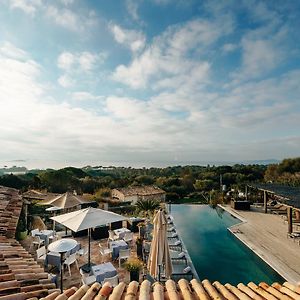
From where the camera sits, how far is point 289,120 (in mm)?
23641

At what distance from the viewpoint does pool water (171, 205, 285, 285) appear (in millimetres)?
8281

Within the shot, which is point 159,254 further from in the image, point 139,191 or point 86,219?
point 139,191

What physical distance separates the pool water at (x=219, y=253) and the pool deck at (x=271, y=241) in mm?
279

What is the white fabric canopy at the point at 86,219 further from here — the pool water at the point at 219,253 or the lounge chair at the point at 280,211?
the lounge chair at the point at 280,211

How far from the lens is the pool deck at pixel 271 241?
28.6ft

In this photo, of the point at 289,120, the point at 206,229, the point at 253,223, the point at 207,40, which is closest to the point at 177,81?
the point at 207,40

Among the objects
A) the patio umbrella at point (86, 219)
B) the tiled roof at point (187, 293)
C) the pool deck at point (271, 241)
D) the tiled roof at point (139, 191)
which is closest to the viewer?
the tiled roof at point (187, 293)

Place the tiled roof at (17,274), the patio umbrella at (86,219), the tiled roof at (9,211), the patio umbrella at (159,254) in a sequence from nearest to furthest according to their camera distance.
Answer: the tiled roof at (17,274)
the tiled roof at (9,211)
the patio umbrella at (159,254)
the patio umbrella at (86,219)

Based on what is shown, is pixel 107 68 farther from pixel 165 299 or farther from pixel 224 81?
pixel 165 299

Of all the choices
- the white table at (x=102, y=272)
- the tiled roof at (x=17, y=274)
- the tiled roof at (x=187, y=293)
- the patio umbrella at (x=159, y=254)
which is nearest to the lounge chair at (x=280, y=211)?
the patio umbrella at (x=159, y=254)

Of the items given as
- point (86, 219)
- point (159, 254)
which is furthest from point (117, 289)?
point (86, 219)

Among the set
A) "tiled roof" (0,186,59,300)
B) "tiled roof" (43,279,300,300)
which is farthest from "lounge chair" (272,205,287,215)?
"tiled roof" (0,186,59,300)

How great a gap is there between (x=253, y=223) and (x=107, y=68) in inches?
485

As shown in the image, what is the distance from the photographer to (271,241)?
1182 centimetres
